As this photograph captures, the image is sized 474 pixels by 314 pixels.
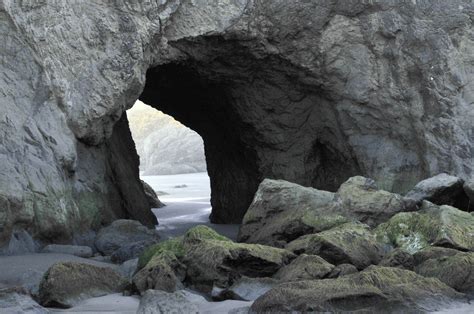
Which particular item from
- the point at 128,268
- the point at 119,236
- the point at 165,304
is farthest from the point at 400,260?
the point at 119,236

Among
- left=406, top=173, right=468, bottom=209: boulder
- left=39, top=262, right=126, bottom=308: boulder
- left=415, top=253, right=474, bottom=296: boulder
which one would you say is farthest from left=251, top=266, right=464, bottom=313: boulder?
left=406, top=173, right=468, bottom=209: boulder

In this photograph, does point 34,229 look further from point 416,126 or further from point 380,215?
point 416,126

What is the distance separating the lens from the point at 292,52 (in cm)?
1605

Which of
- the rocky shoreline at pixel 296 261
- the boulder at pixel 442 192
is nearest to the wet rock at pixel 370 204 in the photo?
the rocky shoreline at pixel 296 261

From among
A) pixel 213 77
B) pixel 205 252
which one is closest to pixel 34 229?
pixel 205 252

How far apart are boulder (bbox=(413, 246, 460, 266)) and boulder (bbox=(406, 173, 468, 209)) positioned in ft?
11.8

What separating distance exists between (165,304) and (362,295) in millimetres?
1868

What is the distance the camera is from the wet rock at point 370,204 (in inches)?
482

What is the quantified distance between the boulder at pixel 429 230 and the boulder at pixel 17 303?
5098 millimetres

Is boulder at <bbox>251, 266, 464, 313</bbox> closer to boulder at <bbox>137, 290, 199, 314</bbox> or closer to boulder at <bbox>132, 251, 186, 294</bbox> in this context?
boulder at <bbox>137, 290, 199, 314</bbox>

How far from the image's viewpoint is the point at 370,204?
12.4m

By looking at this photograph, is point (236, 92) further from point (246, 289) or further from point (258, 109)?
point (246, 289)

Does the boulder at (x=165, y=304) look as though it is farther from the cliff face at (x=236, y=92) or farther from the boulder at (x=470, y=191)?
the boulder at (x=470, y=191)

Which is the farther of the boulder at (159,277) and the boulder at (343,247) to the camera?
the boulder at (343,247)
